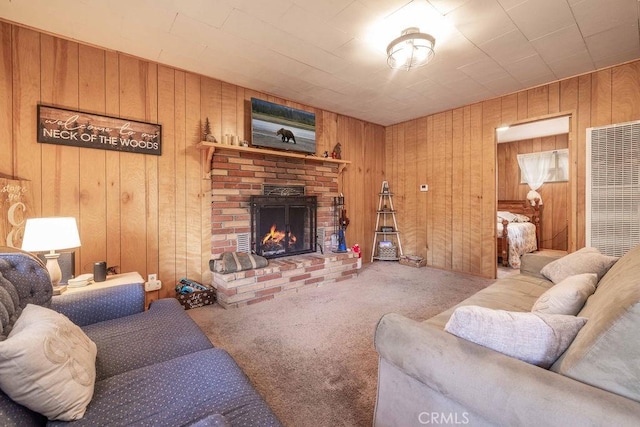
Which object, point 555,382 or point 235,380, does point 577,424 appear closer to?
point 555,382

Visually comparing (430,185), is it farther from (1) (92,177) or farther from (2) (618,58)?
(1) (92,177)

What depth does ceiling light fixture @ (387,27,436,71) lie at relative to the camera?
2305 mm

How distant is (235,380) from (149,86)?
2.97 metres

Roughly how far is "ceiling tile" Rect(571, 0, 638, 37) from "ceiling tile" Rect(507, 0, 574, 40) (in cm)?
7

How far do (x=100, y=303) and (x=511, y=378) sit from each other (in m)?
2.10

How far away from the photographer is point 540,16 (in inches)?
85.7

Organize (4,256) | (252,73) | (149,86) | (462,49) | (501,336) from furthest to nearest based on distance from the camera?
1. (252,73)
2. (149,86)
3. (462,49)
4. (4,256)
5. (501,336)

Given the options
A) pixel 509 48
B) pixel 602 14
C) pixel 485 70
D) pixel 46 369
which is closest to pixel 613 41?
pixel 602 14

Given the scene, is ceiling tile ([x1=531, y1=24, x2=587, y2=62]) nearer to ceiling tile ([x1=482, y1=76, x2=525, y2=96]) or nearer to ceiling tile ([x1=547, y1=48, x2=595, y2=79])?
ceiling tile ([x1=547, y1=48, x2=595, y2=79])

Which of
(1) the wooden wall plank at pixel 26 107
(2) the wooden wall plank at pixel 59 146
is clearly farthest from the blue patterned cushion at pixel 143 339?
(1) the wooden wall plank at pixel 26 107

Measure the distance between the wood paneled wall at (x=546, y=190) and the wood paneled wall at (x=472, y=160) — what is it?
3.23m

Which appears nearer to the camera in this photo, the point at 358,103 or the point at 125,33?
the point at 125,33

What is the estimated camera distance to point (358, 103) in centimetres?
404

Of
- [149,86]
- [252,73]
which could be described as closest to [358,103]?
[252,73]
